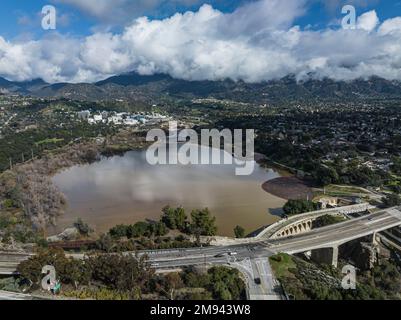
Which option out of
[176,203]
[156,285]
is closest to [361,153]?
[176,203]

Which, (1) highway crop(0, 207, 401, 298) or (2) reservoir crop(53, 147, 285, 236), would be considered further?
(2) reservoir crop(53, 147, 285, 236)

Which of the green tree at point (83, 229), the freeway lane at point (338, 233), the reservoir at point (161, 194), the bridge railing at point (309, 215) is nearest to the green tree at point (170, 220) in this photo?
the reservoir at point (161, 194)

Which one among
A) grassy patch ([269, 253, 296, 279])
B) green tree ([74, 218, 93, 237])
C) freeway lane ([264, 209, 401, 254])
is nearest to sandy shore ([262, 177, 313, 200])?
freeway lane ([264, 209, 401, 254])
